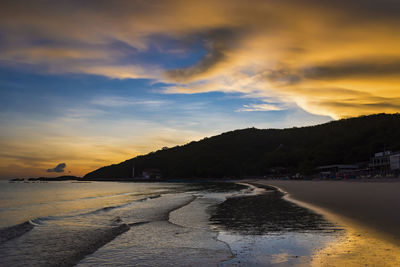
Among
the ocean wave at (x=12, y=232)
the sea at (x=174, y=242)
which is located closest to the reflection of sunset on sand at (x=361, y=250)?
the sea at (x=174, y=242)

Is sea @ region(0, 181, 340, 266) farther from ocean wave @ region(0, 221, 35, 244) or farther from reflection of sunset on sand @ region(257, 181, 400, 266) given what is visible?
reflection of sunset on sand @ region(257, 181, 400, 266)

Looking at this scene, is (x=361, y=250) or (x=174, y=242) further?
(x=174, y=242)

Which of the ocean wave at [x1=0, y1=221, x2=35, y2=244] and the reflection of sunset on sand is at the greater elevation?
the reflection of sunset on sand

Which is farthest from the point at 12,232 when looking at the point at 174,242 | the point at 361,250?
the point at 361,250

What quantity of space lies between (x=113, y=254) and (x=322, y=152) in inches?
5391

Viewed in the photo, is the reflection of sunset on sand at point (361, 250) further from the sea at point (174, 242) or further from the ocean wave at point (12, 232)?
the ocean wave at point (12, 232)

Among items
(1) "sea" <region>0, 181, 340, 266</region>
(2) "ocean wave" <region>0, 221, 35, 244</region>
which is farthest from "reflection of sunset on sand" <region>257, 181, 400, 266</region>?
(2) "ocean wave" <region>0, 221, 35, 244</region>

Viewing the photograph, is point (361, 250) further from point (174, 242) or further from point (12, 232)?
point (12, 232)

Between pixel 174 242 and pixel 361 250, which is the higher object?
pixel 361 250

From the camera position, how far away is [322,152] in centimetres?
13425

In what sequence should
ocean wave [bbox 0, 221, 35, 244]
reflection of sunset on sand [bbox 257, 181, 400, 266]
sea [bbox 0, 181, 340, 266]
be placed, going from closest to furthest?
1. reflection of sunset on sand [bbox 257, 181, 400, 266]
2. sea [bbox 0, 181, 340, 266]
3. ocean wave [bbox 0, 221, 35, 244]

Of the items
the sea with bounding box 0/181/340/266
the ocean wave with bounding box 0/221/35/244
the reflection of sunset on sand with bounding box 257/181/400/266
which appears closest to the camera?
the reflection of sunset on sand with bounding box 257/181/400/266

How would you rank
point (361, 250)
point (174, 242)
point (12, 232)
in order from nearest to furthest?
point (361, 250)
point (174, 242)
point (12, 232)

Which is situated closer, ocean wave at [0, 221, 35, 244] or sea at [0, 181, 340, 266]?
sea at [0, 181, 340, 266]
